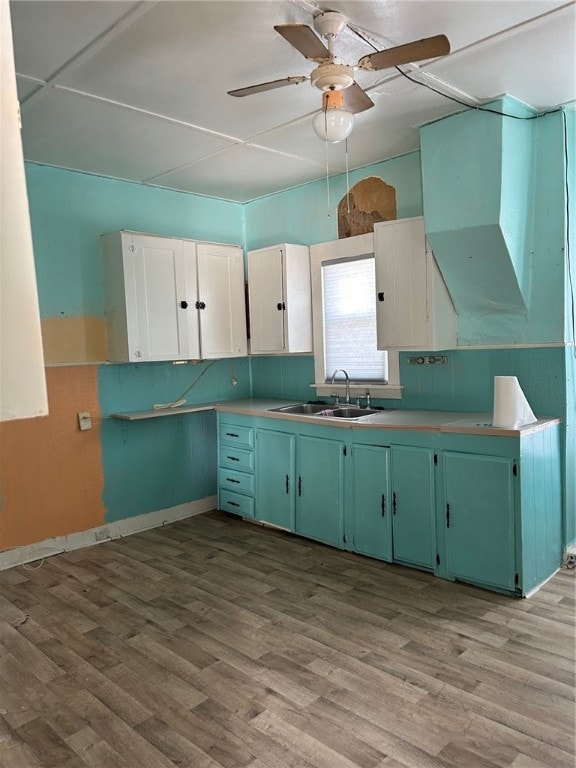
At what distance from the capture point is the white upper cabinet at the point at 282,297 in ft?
15.0

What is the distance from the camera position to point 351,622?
2895 millimetres

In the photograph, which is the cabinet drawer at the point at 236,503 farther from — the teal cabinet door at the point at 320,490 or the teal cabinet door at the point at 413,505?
the teal cabinet door at the point at 413,505

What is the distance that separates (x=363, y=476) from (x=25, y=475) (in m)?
2.30

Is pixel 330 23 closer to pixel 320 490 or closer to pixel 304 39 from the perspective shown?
pixel 304 39

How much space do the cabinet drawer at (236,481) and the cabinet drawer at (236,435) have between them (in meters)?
0.25

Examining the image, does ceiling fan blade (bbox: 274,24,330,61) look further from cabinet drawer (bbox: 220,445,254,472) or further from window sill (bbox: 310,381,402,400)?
cabinet drawer (bbox: 220,445,254,472)

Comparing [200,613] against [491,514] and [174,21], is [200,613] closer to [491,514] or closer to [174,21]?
[491,514]

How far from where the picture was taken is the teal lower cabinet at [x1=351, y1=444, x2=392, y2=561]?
353 cm

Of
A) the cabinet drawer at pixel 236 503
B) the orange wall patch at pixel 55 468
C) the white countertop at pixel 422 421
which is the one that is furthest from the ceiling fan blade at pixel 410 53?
the cabinet drawer at pixel 236 503

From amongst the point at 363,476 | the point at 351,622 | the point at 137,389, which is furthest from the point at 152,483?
the point at 351,622

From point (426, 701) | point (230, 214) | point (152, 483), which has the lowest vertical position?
point (426, 701)

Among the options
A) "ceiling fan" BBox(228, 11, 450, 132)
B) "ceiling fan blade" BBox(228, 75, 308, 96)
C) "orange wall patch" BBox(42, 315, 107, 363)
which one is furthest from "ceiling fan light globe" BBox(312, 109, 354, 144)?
"orange wall patch" BBox(42, 315, 107, 363)

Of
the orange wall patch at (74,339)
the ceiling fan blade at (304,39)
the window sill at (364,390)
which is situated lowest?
the window sill at (364,390)

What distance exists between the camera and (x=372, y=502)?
361 centimetres
